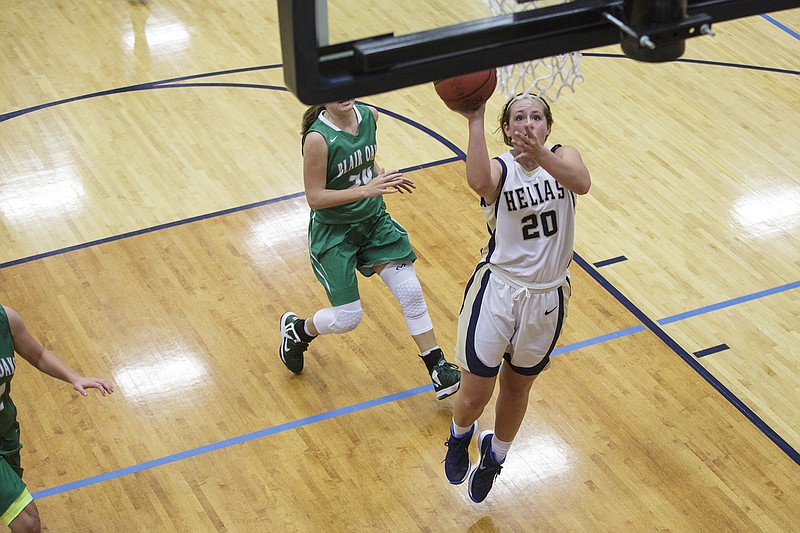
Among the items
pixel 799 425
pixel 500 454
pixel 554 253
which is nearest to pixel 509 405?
pixel 500 454

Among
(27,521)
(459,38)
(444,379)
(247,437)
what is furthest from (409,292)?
(459,38)

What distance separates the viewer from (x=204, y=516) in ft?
16.4

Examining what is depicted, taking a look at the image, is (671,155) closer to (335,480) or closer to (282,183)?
(282,183)

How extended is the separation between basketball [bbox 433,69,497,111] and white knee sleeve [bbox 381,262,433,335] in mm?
1630

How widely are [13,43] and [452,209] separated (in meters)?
4.53

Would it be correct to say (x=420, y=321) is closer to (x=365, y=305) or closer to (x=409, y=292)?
(x=409, y=292)

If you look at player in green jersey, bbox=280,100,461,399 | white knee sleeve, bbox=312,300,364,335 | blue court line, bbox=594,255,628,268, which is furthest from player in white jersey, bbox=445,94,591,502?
blue court line, bbox=594,255,628,268

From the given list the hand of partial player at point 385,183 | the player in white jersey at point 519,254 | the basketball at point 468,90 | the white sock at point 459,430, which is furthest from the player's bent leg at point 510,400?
the basketball at point 468,90

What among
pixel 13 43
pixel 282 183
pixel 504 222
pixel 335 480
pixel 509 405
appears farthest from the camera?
pixel 13 43

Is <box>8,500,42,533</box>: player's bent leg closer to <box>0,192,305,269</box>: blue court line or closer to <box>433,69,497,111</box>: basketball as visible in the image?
<box>433,69,497,111</box>: basketball

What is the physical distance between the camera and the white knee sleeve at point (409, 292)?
5.45 metres

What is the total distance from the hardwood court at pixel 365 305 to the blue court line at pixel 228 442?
14mm

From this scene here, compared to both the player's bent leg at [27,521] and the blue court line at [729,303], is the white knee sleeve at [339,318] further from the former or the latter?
the blue court line at [729,303]

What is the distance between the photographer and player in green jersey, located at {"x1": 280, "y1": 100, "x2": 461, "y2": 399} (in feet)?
16.8
